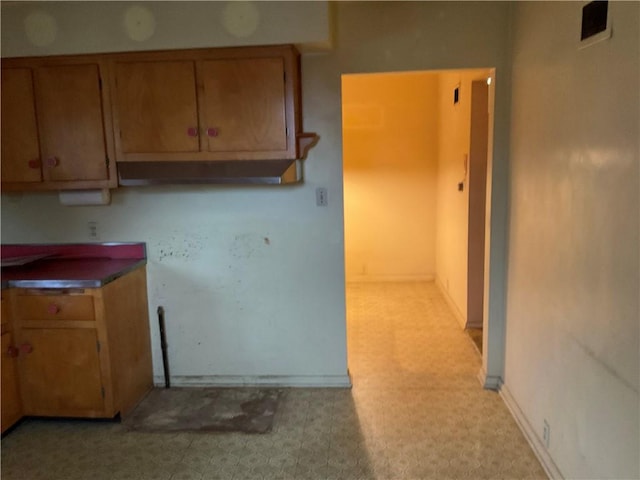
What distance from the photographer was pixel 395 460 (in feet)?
7.34

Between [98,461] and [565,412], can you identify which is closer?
[565,412]

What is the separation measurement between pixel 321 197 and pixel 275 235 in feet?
1.22

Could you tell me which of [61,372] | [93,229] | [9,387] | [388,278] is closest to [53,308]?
[61,372]

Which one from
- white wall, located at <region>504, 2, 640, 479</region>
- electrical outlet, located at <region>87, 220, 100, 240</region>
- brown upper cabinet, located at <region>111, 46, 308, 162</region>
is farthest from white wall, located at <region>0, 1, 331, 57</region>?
white wall, located at <region>504, 2, 640, 479</region>

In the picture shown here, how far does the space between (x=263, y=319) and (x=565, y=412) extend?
5.69 ft

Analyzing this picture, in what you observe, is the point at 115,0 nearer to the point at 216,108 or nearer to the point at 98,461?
the point at 216,108

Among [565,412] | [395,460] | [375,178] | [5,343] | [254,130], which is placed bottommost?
[395,460]

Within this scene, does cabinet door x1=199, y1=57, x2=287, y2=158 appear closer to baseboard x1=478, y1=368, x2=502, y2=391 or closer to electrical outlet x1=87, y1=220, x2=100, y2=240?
electrical outlet x1=87, y1=220, x2=100, y2=240

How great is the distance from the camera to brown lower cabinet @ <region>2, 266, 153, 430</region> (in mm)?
2463

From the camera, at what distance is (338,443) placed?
7.83ft

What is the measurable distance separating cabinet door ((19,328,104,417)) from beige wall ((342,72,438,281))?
128 inches

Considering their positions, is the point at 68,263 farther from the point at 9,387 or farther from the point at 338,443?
the point at 338,443

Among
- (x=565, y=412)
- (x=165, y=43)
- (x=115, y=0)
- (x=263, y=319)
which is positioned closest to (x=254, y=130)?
(x=165, y=43)

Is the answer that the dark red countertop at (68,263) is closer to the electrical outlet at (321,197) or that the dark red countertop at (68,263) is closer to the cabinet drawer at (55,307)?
the cabinet drawer at (55,307)
